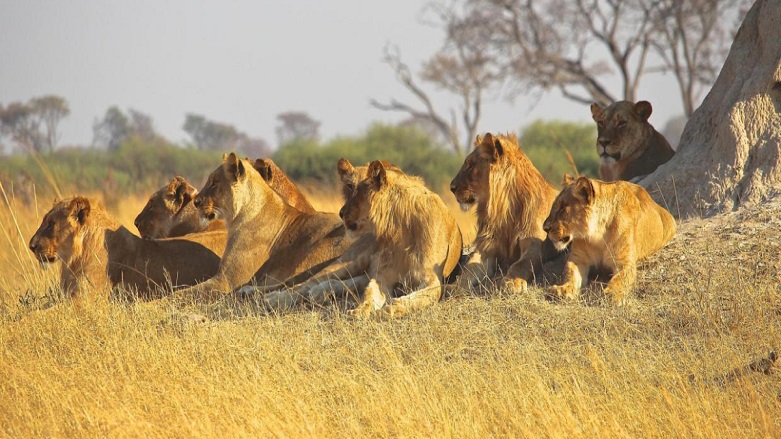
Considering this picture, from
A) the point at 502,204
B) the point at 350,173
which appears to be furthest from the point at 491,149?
the point at 350,173

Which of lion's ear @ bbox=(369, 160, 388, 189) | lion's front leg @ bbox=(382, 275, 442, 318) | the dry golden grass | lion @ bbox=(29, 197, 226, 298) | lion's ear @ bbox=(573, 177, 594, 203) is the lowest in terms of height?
the dry golden grass

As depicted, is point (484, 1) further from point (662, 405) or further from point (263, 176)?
point (662, 405)

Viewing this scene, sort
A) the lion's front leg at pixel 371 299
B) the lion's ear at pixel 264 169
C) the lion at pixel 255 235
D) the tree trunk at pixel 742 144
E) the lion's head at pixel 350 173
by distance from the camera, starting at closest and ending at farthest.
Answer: the lion's front leg at pixel 371 299
the lion's head at pixel 350 173
the tree trunk at pixel 742 144
the lion at pixel 255 235
the lion's ear at pixel 264 169

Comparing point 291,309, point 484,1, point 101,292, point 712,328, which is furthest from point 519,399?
point 484,1

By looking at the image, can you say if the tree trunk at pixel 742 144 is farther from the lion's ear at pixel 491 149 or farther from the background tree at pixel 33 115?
the background tree at pixel 33 115

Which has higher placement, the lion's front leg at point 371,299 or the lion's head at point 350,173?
the lion's head at point 350,173

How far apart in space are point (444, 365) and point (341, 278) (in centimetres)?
174

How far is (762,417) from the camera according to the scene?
168 inches

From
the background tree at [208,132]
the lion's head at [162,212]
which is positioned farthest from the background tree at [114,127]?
the lion's head at [162,212]

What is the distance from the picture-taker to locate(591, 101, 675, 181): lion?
8203mm

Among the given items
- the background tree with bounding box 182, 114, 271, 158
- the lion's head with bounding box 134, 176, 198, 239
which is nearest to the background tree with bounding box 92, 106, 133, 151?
the background tree with bounding box 182, 114, 271, 158

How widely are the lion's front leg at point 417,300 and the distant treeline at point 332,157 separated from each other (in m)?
14.3

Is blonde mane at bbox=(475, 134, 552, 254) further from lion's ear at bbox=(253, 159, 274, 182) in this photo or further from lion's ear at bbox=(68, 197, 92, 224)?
lion's ear at bbox=(68, 197, 92, 224)

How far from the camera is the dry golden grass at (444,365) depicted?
4.52m
